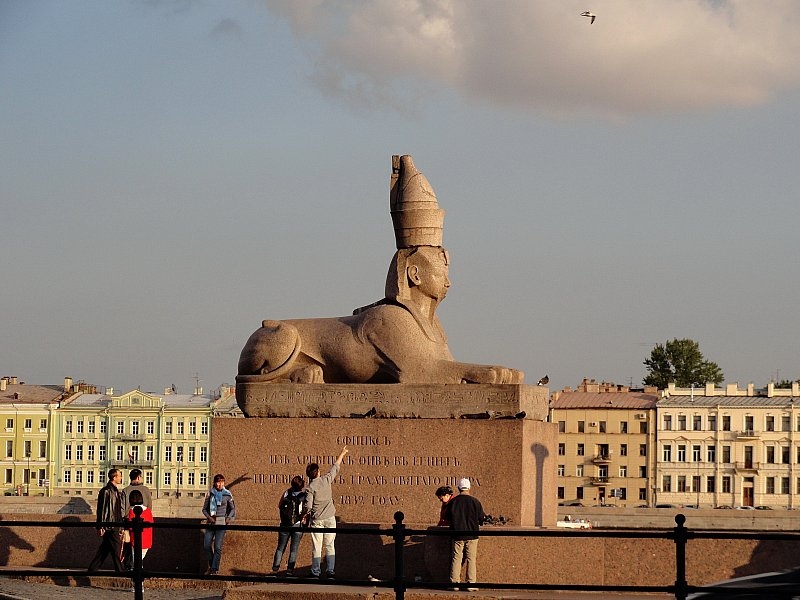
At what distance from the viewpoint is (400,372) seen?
60.8ft

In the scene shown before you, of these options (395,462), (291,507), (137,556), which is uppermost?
(395,462)

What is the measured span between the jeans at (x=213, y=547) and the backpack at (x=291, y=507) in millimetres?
622

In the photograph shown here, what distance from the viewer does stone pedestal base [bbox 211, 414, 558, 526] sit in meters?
17.8

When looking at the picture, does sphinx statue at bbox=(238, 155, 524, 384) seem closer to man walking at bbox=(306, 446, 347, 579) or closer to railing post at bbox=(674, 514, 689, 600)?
man walking at bbox=(306, 446, 347, 579)

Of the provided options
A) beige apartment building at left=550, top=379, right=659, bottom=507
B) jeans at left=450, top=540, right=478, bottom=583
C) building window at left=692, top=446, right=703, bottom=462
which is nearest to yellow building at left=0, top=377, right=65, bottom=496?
beige apartment building at left=550, top=379, right=659, bottom=507

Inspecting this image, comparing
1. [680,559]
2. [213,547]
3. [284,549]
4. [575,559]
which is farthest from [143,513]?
[680,559]

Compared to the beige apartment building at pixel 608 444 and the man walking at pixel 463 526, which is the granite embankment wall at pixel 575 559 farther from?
the beige apartment building at pixel 608 444

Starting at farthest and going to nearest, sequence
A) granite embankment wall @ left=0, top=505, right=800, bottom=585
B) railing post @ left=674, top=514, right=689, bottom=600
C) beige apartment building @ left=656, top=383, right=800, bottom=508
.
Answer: beige apartment building @ left=656, top=383, right=800, bottom=508 → granite embankment wall @ left=0, top=505, right=800, bottom=585 → railing post @ left=674, top=514, right=689, bottom=600

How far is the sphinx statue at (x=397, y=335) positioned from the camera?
18.6 m

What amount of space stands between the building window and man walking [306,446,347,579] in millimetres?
86239

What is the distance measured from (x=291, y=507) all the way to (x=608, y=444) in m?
86.8

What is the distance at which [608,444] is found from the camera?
337 feet

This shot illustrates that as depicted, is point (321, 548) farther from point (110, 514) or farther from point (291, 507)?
point (110, 514)

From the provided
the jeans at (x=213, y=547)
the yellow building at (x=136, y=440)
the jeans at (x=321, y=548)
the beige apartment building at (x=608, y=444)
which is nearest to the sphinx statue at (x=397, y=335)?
the jeans at (x=213, y=547)
